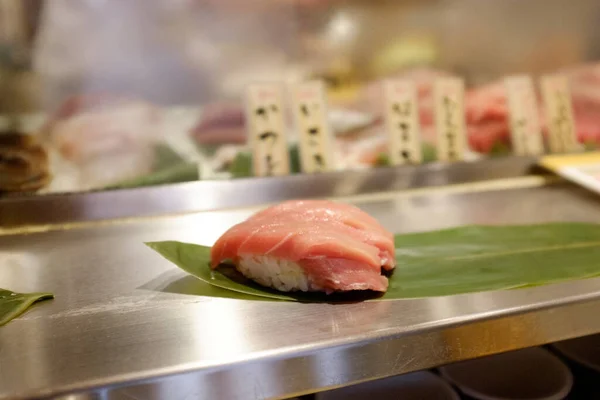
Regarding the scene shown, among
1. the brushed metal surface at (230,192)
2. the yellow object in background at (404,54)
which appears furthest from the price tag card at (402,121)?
the yellow object in background at (404,54)

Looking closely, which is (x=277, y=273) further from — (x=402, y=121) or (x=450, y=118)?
(x=450, y=118)

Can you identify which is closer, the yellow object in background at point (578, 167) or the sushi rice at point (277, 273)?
the sushi rice at point (277, 273)

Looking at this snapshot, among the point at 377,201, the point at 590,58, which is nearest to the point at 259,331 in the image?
the point at 377,201

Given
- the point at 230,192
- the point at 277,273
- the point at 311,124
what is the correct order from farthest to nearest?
1. the point at 311,124
2. the point at 230,192
3. the point at 277,273

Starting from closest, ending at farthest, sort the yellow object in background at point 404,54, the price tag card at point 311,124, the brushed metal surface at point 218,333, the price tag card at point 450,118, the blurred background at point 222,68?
the brushed metal surface at point 218,333, the blurred background at point 222,68, the price tag card at point 311,124, the price tag card at point 450,118, the yellow object in background at point 404,54

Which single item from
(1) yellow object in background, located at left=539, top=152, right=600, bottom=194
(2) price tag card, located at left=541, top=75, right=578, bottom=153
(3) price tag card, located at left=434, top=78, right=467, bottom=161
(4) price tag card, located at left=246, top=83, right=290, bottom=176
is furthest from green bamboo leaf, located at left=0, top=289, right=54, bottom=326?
(2) price tag card, located at left=541, top=75, right=578, bottom=153

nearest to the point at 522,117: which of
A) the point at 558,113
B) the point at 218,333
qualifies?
the point at 558,113

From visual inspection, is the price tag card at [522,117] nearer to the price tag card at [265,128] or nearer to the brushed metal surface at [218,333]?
the price tag card at [265,128]

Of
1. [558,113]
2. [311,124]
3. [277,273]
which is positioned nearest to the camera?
[277,273]
